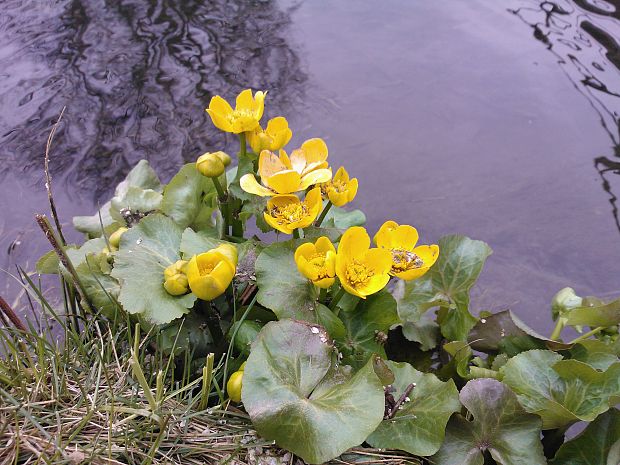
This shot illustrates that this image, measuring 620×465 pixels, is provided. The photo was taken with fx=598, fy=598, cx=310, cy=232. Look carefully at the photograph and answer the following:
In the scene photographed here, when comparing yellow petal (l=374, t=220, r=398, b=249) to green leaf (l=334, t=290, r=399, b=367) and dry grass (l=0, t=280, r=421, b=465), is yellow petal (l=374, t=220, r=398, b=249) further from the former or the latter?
dry grass (l=0, t=280, r=421, b=465)

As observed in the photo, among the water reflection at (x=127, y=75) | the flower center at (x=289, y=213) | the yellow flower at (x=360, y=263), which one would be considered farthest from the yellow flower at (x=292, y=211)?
the water reflection at (x=127, y=75)

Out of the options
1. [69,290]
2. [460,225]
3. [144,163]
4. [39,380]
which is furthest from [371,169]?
[39,380]

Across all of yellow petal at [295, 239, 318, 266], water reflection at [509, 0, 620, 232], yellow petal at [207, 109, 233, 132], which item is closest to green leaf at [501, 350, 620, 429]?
yellow petal at [295, 239, 318, 266]

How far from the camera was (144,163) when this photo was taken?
1977mm

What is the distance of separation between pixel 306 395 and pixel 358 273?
28cm

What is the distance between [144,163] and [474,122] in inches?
74.2

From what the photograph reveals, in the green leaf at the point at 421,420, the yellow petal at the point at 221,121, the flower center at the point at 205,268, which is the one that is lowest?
the green leaf at the point at 421,420

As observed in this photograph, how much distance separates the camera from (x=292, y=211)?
1374 mm

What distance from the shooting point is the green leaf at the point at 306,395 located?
46.1 inches

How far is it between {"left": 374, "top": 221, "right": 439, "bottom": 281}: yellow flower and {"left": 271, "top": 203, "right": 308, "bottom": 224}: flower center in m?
0.18

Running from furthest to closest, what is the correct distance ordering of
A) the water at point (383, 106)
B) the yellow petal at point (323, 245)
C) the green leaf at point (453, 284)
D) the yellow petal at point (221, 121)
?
the water at point (383, 106) < the green leaf at point (453, 284) < the yellow petal at point (221, 121) < the yellow petal at point (323, 245)

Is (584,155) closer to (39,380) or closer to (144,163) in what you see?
(144,163)

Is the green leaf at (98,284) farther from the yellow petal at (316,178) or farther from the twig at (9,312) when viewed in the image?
the yellow petal at (316,178)

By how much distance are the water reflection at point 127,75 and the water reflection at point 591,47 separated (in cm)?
156
